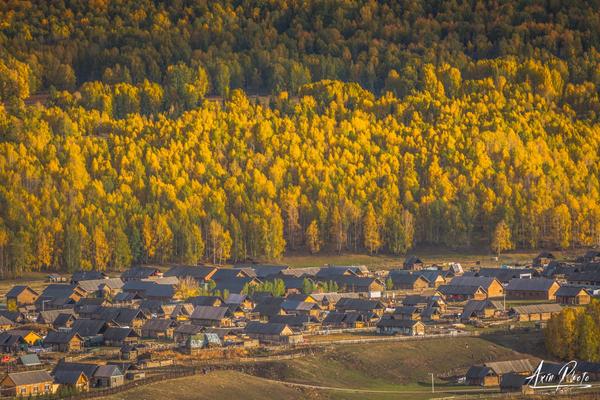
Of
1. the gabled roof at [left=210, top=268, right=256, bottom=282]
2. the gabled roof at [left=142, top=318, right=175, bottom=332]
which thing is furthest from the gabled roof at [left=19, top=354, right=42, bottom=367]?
the gabled roof at [left=210, top=268, right=256, bottom=282]

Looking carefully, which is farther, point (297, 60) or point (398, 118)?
point (297, 60)

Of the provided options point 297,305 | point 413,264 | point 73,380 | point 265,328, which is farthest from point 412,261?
point 73,380

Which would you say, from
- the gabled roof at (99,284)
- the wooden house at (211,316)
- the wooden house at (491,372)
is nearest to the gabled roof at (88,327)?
the wooden house at (211,316)

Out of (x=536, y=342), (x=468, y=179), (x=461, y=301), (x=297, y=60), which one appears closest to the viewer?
(x=536, y=342)

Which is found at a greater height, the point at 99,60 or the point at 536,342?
the point at 99,60

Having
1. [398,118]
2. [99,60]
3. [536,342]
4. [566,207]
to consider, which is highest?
[99,60]

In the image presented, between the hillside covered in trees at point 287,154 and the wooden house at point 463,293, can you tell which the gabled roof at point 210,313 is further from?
the hillside covered in trees at point 287,154

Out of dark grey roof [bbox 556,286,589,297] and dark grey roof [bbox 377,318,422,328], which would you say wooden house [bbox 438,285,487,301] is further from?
dark grey roof [bbox 377,318,422,328]

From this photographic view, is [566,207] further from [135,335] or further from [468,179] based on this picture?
[135,335]

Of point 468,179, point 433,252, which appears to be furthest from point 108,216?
point 468,179
